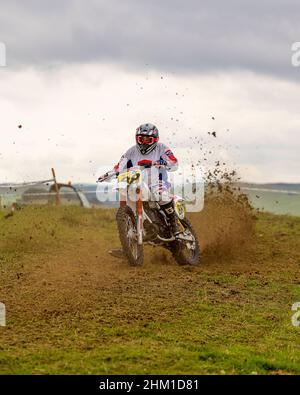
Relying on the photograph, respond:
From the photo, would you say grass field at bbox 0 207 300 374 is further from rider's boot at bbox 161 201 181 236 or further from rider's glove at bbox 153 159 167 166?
rider's glove at bbox 153 159 167 166

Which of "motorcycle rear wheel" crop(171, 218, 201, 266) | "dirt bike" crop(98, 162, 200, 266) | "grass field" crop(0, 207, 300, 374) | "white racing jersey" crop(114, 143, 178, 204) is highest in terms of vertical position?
"white racing jersey" crop(114, 143, 178, 204)

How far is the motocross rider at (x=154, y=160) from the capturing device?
15.0 meters

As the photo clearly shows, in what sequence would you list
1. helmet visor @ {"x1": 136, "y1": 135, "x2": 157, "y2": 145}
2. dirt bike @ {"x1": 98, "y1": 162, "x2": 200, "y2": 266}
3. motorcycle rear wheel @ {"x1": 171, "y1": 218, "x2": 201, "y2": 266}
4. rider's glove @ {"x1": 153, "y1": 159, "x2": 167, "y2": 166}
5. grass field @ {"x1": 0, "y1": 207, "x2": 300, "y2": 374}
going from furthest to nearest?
motorcycle rear wheel @ {"x1": 171, "y1": 218, "x2": 201, "y2": 266} → helmet visor @ {"x1": 136, "y1": 135, "x2": 157, "y2": 145} → rider's glove @ {"x1": 153, "y1": 159, "x2": 167, "y2": 166} → dirt bike @ {"x1": 98, "y1": 162, "x2": 200, "y2": 266} → grass field @ {"x1": 0, "y1": 207, "x2": 300, "y2": 374}

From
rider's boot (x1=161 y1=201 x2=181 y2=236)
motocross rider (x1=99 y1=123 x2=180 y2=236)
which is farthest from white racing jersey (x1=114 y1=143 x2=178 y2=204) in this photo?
rider's boot (x1=161 y1=201 x2=181 y2=236)

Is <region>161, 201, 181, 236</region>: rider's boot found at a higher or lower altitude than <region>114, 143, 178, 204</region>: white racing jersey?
lower

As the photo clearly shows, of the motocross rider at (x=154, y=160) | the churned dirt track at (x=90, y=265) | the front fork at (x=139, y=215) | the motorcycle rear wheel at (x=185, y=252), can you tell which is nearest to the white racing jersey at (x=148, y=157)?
the motocross rider at (x=154, y=160)

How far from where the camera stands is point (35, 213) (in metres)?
26.9

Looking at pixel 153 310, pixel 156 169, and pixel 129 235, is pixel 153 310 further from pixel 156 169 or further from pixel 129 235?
pixel 156 169

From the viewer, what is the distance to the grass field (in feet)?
27.8

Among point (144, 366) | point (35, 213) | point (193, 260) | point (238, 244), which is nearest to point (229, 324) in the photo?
point (144, 366)

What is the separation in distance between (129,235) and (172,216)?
135cm

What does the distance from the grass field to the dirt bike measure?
440 millimetres

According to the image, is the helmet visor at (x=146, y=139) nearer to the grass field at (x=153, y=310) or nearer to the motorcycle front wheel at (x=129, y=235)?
the motorcycle front wheel at (x=129, y=235)

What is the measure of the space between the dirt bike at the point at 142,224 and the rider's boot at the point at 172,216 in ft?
0.22
